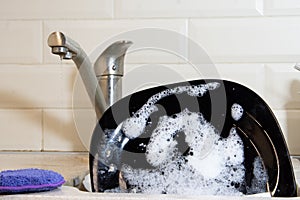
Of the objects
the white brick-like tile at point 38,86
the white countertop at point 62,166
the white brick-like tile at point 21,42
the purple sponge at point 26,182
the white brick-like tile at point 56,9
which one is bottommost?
the white countertop at point 62,166

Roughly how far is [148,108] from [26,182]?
10.4 inches

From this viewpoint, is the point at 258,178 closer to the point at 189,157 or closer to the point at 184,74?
the point at 189,157

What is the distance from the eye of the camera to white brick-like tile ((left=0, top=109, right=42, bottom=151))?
37.1 inches

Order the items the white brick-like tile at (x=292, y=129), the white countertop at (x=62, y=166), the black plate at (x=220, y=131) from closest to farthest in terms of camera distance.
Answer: the white countertop at (x=62, y=166), the black plate at (x=220, y=131), the white brick-like tile at (x=292, y=129)

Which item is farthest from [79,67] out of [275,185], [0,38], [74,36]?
[275,185]

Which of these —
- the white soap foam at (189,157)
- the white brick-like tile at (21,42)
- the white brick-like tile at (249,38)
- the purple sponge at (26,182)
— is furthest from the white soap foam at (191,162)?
the white brick-like tile at (21,42)

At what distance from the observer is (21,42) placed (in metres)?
0.96

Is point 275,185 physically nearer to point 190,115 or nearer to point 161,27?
point 190,115

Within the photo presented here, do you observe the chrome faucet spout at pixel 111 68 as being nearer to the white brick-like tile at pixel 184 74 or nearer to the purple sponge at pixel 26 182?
the white brick-like tile at pixel 184 74

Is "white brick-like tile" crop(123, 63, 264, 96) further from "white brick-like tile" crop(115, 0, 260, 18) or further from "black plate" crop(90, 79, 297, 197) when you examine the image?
"black plate" crop(90, 79, 297, 197)

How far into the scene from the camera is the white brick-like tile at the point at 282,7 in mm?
899

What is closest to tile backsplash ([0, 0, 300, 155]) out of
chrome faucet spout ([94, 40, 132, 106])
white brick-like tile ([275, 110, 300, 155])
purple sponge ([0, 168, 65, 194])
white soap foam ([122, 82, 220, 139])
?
white brick-like tile ([275, 110, 300, 155])

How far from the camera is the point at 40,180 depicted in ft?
1.49

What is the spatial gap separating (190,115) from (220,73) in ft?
0.84
